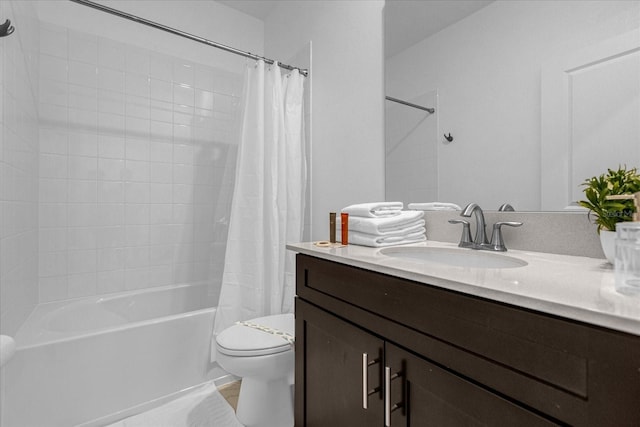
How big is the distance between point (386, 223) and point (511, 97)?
0.58m

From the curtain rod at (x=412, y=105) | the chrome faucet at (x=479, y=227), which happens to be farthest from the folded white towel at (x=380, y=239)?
the curtain rod at (x=412, y=105)

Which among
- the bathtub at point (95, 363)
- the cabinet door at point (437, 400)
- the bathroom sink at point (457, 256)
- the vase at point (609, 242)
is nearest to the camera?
the cabinet door at point (437, 400)

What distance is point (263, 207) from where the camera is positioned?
185cm

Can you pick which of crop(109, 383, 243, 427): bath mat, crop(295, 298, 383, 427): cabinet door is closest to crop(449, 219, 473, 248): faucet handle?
crop(295, 298, 383, 427): cabinet door

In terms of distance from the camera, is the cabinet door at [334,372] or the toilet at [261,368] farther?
the toilet at [261,368]

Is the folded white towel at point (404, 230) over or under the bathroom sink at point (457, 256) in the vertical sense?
over

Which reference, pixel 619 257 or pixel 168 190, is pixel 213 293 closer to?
pixel 168 190

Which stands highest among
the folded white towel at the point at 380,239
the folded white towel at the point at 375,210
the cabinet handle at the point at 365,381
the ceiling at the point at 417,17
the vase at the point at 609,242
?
the ceiling at the point at 417,17

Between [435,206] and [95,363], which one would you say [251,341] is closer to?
[95,363]

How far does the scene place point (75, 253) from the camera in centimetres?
199

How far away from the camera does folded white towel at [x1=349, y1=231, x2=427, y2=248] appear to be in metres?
1.13

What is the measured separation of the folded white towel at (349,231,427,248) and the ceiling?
2.74 ft

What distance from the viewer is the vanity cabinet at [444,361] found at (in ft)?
1.48

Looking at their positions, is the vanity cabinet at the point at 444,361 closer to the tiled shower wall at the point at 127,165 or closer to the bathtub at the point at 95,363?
the bathtub at the point at 95,363
